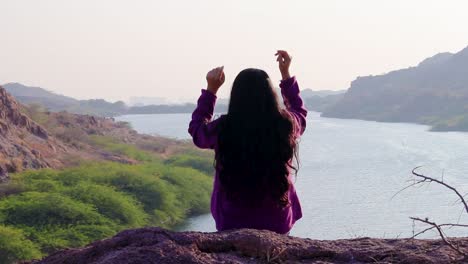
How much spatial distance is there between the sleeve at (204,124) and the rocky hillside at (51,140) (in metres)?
28.5

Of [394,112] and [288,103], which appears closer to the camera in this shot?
[288,103]

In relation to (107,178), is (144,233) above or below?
above

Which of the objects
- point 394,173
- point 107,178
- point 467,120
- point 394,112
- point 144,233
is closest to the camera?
point 144,233

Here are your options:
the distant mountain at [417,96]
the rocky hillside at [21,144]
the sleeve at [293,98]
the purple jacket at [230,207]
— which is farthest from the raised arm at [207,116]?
the distant mountain at [417,96]

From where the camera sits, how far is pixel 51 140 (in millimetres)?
40719

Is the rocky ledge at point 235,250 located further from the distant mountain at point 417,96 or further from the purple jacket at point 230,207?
the distant mountain at point 417,96

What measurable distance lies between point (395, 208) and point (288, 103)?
29.5 meters

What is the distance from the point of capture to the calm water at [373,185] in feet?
93.3

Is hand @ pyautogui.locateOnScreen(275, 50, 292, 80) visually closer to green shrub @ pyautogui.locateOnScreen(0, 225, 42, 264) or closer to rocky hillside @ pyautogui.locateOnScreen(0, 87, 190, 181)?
green shrub @ pyautogui.locateOnScreen(0, 225, 42, 264)

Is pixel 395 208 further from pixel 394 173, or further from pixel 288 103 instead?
pixel 288 103

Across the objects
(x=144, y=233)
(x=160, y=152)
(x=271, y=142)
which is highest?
(x=271, y=142)

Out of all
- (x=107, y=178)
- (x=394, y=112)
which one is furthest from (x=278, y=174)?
(x=394, y=112)

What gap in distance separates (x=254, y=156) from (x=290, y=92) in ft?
1.89

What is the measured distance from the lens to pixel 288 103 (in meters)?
3.55
